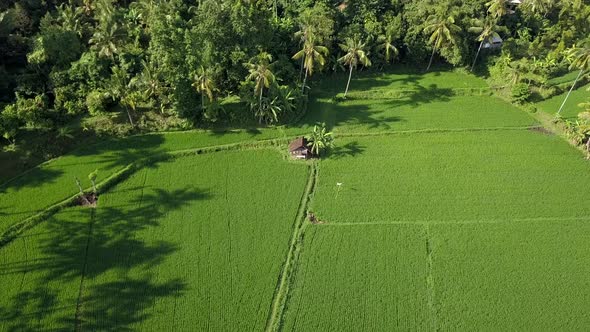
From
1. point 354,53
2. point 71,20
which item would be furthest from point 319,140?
point 71,20

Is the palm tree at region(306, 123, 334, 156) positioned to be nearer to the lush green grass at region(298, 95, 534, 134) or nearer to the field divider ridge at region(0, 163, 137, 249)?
the lush green grass at region(298, 95, 534, 134)

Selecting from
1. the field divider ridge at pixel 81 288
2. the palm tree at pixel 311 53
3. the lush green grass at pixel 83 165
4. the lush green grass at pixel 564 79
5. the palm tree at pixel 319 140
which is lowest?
the field divider ridge at pixel 81 288

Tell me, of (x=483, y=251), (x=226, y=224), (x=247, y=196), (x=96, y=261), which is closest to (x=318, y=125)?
(x=247, y=196)

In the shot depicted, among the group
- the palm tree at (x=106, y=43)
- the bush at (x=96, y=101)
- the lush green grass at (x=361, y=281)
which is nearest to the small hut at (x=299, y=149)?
the lush green grass at (x=361, y=281)

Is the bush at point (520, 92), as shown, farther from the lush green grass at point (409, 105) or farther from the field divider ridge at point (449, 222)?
the field divider ridge at point (449, 222)

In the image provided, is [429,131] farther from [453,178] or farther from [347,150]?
[347,150]

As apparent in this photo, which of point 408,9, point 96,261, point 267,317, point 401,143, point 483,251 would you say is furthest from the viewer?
point 408,9

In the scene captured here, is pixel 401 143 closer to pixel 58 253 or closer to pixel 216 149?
pixel 216 149
